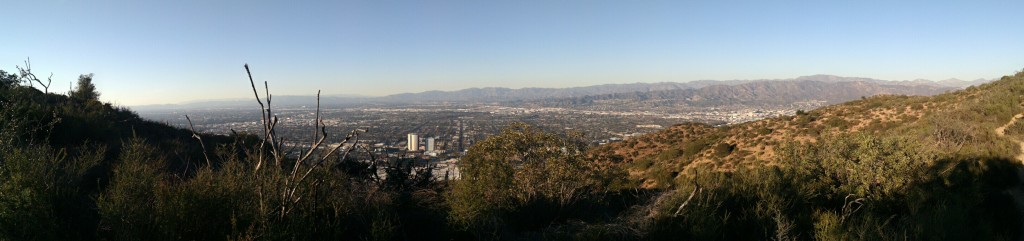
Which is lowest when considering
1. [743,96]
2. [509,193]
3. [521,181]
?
[509,193]

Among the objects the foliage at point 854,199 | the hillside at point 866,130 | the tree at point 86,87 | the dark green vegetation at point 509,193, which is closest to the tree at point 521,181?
the dark green vegetation at point 509,193

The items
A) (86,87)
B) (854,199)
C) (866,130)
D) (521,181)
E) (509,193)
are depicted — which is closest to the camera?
(509,193)

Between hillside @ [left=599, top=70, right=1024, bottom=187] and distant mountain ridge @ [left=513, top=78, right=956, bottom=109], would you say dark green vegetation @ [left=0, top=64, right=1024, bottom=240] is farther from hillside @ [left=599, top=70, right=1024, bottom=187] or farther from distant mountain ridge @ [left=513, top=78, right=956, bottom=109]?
distant mountain ridge @ [left=513, top=78, right=956, bottom=109]

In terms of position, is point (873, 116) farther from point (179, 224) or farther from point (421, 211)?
point (179, 224)

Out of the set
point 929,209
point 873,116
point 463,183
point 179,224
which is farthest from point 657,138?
point 179,224

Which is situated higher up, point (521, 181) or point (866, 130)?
point (866, 130)

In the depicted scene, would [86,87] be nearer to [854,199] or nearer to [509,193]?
[509,193]

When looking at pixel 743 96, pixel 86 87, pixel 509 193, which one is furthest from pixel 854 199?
pixel 743 96

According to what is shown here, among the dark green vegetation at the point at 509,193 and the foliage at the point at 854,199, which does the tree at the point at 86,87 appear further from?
the foliage at the point at 854,199
